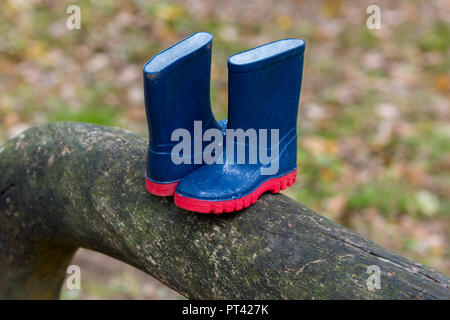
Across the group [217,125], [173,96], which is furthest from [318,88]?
[173,96]

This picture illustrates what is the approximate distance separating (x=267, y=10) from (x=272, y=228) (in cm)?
370

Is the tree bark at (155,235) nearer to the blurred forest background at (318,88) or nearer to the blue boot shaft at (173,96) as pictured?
the blue boot shaft at (173,96)

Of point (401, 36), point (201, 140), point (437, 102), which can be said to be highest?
point (201, 140)

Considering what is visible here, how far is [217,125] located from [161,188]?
24cm

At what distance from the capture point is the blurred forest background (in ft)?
9.43

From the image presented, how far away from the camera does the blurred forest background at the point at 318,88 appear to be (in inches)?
113

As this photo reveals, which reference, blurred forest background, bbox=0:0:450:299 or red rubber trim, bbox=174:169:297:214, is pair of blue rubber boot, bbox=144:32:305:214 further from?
blurred forest background, bbox=0:0:450:299

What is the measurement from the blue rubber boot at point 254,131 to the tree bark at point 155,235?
0.05 meters

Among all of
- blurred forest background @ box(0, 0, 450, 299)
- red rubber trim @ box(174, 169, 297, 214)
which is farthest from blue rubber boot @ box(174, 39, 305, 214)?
blurred forest background @ box(0, 0, 450, 299)

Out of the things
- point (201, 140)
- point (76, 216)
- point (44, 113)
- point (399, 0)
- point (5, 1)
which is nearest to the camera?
point (201, 140)

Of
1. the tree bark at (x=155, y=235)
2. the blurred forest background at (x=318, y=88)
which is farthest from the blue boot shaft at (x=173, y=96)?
the blurred forest background at (x=318, y=88)

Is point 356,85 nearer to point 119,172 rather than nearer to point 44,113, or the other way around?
point 44,113

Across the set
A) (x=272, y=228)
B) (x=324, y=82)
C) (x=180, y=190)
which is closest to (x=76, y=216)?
(x=180, y=190)

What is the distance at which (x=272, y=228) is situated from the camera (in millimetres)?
1091
